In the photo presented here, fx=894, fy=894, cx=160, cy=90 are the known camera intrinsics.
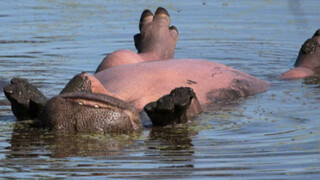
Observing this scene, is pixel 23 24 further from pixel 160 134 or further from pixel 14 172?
pixel 14 172

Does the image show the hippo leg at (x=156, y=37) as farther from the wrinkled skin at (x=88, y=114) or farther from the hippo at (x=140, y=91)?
the wrinkled skin at (x=88, y=114)

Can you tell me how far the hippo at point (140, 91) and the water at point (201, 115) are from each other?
12 centimetres

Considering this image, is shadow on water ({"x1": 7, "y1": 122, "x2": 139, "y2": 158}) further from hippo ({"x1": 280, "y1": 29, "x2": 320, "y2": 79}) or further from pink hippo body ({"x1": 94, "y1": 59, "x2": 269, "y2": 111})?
hippo ({"x1": 280, "y1": 29, "x2": 320, "y2": 79})

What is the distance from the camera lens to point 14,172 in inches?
205

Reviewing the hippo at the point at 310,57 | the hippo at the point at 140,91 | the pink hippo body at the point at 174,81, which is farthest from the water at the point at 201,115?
the hippo at the point at 310,57

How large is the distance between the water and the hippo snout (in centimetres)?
9

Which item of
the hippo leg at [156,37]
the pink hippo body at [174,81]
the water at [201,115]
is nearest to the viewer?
the water at [201,115]

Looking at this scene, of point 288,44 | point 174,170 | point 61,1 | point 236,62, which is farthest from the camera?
point 61,1

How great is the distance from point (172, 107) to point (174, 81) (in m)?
1.20

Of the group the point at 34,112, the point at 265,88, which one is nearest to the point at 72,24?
the point at 265,88

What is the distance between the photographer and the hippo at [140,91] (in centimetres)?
642

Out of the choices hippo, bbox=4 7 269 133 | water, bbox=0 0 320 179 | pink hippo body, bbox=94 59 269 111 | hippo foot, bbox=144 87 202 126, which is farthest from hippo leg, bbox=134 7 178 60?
hippo foot, bbox=144 87 202 126

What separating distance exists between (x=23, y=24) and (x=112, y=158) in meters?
8.35

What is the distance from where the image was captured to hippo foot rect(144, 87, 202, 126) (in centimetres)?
646
